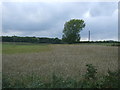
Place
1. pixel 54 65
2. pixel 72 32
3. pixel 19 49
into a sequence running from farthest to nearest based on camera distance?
1. pixel 72 32
2. pixel 19 49
3. pixel 54 65

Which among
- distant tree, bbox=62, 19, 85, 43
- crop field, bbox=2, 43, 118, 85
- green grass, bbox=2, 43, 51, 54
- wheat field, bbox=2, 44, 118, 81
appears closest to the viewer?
crop field, bbox=2, 43, 118, 85

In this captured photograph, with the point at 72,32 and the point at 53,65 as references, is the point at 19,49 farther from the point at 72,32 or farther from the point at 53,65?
the point at 72,32

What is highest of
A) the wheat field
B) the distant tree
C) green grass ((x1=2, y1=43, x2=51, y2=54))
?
the distant tree

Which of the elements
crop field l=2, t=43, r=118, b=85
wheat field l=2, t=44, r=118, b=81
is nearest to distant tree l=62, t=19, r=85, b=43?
crop field l=2, t=43, r=118, b=85

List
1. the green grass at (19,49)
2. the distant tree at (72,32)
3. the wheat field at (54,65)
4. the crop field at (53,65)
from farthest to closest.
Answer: the distant tree at (72,32)
the green grass at (19,49)
the wheat field at (54,65)
the crop field at (53,65)

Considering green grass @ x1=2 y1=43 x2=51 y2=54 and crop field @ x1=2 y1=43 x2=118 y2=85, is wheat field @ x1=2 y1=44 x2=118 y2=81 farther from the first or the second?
green grass @ x1=2 y1=43 x2=51 y2=54

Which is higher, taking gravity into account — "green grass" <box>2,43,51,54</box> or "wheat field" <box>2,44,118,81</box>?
"green grass" <box>2,43,51,54</box>

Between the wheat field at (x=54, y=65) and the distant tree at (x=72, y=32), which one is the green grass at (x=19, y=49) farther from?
the distant tree at (x=72, y=32)

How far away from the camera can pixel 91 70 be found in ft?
16.7

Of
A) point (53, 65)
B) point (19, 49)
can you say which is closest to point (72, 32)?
point (19, 49)

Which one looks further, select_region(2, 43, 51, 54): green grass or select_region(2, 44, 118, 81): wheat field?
select_region(2, 43, 51, 54): green grass

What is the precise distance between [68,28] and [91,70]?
5674cm

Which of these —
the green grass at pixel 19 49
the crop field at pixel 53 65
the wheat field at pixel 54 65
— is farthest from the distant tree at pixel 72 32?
the wheat field at pixel 54 65

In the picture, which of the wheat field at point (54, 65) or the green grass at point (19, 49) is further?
the green grass at point (19, 49)
